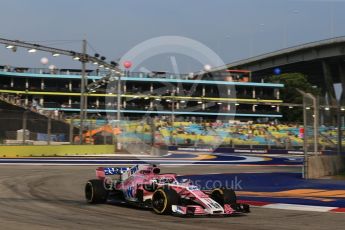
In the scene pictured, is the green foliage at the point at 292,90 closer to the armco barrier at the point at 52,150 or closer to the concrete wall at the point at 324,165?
the armco barrier at the point at 52,150

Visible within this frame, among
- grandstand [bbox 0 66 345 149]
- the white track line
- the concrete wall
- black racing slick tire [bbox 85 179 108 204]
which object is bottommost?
the white track line

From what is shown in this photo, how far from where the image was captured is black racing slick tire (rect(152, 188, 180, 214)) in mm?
9953

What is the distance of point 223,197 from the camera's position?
10.5 meters

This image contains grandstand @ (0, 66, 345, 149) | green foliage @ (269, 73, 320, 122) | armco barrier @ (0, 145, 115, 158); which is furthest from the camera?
green foliage @ (269, 73, 320, 122)

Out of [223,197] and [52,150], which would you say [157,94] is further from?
[223,197]

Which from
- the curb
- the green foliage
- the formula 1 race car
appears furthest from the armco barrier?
the green foliage

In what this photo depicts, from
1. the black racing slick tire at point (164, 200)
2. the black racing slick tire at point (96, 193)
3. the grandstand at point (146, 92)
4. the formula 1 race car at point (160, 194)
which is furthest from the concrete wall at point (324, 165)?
the grandstand at point (146, 92)

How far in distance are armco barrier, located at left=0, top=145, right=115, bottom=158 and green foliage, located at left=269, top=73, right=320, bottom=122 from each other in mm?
73553

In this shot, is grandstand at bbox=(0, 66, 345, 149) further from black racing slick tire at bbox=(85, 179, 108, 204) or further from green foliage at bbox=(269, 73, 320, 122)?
black racing slick tire at bbox=(85, 179, 108, 204)

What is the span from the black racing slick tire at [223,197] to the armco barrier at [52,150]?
995 inches

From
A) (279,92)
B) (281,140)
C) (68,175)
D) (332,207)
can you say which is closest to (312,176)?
(332,207)

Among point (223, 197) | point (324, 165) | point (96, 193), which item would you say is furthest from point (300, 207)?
point (324, 165)

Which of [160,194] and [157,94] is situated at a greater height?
[157,94]

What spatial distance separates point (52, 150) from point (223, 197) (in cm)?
2749
